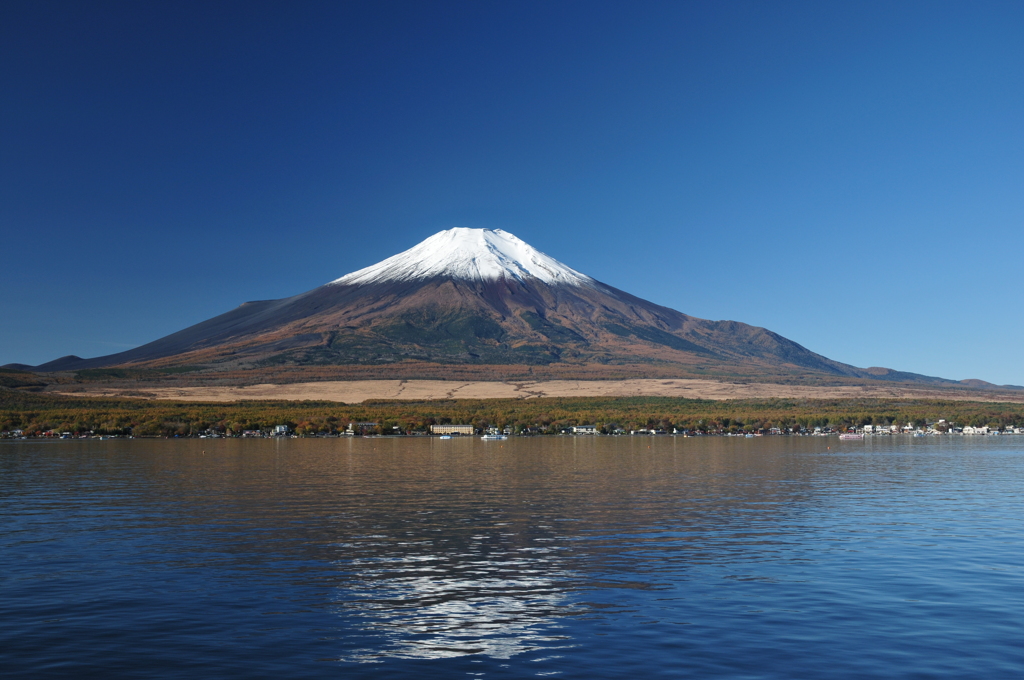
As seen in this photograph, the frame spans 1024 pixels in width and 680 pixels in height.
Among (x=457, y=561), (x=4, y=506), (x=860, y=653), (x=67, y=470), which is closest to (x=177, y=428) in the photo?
(x=67, y=470)

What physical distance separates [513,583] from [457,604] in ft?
10.6

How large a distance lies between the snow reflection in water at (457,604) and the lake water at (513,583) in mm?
110

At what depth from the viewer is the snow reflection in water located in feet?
63.1

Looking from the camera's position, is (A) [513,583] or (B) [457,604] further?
(A) [513,583]

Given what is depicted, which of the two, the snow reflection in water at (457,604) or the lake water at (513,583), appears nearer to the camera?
the lake water at (513,583)

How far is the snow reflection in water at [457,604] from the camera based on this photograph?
19.2 metres

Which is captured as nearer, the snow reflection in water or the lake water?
the lake water

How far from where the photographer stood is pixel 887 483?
62.0 m

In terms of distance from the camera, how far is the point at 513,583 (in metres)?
26.1

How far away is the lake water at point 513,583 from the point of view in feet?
59.8

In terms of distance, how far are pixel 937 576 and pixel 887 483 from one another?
37.8 m

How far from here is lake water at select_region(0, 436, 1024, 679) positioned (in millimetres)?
18234

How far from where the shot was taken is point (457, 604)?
23250 millimetres

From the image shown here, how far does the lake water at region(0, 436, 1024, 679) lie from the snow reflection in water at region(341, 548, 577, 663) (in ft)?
0.36
